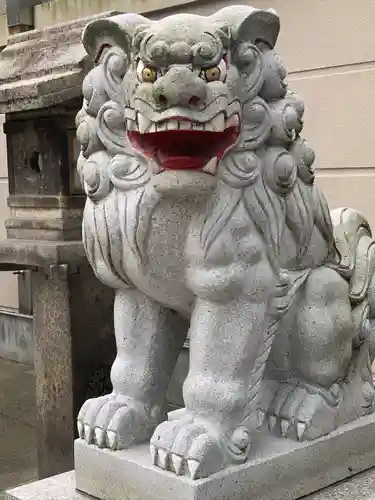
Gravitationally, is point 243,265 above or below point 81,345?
above

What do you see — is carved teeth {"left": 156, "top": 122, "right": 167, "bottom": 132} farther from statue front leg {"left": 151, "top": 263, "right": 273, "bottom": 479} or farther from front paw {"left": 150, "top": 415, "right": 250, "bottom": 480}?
front paw {"left": 150, "top": 415, "right": 250, "bottom": 480}

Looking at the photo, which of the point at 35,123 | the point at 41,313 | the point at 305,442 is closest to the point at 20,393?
the point at 41,313

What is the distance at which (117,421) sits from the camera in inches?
65.1

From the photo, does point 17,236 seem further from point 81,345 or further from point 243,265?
point 243,265

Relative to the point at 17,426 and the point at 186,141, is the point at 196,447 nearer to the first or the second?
the point at 186,141

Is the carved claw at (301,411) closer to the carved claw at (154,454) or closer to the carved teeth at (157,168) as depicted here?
the carved claw at (154,454)

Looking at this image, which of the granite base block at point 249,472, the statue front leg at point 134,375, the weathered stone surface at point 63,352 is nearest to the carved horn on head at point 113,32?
the statue front leg at point 134,375

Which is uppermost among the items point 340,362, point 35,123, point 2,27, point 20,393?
point 2,27

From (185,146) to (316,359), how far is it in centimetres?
61

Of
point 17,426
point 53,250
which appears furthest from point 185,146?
point 17,426

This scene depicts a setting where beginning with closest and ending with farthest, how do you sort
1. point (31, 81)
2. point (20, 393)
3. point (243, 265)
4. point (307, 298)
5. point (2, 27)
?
point (243, 265)
point (307, 298)
point (31, 81)
point (20, 393)
point (2, 27)

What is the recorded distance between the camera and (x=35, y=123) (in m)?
3.03

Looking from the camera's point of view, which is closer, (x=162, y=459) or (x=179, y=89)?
(x=179, y=89)

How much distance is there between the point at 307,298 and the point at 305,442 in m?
0.34
